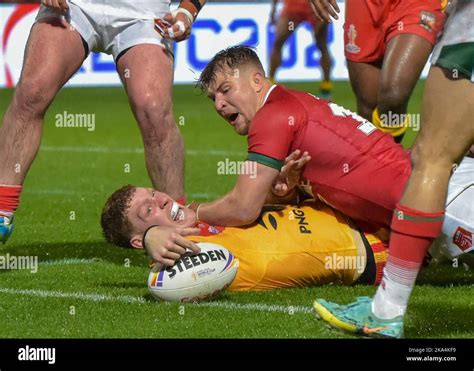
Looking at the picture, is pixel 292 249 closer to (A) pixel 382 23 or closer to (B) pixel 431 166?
(B) pixel 431 166

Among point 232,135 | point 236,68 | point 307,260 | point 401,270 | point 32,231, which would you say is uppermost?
point 236,68

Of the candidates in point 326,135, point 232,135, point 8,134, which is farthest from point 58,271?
point 232,135

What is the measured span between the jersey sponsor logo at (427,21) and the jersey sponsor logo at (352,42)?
71cm

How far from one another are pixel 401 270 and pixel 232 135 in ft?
33.5

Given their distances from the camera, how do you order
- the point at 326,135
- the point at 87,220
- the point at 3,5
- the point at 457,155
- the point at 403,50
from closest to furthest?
the point at 457,155, the point at 326,135, the point at 403,50, the point at 87,220, the point at 3,5

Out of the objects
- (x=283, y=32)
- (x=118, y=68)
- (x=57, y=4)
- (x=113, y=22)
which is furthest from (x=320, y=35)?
(x=57, y=4)

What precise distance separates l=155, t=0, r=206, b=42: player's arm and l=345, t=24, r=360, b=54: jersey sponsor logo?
154cm

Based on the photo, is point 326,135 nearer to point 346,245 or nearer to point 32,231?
point 346,245

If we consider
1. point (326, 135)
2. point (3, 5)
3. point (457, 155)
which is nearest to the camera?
point (457, 155)

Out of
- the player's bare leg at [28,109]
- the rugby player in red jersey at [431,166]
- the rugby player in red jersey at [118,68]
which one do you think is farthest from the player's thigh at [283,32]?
the rugby player in red jersey at [431,166]

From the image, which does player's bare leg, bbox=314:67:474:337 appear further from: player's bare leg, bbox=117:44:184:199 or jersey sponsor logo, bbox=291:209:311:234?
player's bare leg, bbox=117:44:184:199

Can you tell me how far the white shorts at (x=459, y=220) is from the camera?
21.1 ft

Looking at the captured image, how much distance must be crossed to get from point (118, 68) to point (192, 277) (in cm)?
192

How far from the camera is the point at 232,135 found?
1512 cm
